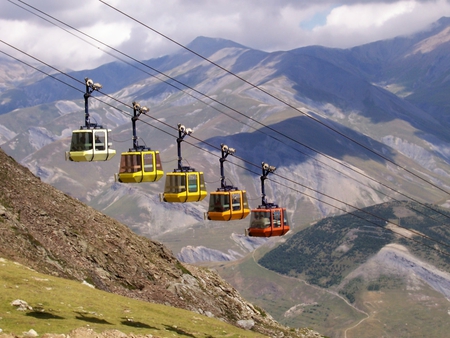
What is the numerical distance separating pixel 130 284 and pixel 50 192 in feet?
61.6

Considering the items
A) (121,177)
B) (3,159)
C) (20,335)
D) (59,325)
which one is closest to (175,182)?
(121,177)

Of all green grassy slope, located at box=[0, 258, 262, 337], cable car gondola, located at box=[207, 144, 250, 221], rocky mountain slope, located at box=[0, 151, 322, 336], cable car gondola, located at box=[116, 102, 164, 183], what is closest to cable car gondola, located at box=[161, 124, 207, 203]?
cable car gondola, located at box=[207, 144, 250, 221]

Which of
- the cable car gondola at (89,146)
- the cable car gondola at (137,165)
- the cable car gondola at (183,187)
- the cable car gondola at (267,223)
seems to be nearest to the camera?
the cable car gondola at (89,146)

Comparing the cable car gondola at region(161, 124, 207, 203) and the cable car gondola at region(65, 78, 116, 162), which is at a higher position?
the cable car gondola at region(65, 78, 116, 162)

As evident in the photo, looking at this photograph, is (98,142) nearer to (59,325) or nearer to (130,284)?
(59,325)

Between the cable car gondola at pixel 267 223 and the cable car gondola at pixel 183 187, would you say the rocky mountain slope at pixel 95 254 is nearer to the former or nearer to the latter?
the cable car gondola at pixel 183 187

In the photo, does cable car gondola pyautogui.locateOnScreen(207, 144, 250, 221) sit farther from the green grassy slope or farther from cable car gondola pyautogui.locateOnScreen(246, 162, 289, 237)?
the green grassy slope

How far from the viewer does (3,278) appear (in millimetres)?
70125

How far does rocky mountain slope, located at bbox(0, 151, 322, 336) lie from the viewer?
3610 inches

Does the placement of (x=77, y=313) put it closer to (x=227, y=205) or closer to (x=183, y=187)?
(x=183, y=187)

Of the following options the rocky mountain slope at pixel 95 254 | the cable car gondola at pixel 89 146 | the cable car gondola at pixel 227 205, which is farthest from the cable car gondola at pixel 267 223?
the rocky mountain slope at pixel 95 254

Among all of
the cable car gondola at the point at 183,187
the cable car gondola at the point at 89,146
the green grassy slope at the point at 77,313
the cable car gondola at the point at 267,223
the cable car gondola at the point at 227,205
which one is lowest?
the green grassy slope at the point at 77,313

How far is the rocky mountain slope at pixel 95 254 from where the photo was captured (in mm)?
91688

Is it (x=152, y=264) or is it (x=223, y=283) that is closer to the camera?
(x=152, y=264)
